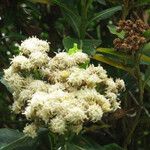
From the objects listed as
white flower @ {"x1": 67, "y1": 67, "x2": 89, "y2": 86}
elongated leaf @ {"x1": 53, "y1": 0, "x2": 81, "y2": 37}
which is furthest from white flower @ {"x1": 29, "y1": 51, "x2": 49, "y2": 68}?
elongated leaf @ {"x1": 53, "y1": 0, "x2": 81, "y2": 37}

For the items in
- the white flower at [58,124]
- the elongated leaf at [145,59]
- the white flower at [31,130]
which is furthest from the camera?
the elongated leaf at [145,59]

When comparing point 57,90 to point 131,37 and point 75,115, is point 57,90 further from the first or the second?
point 131,37

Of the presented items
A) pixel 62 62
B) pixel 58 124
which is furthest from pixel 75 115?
pixel 62 62

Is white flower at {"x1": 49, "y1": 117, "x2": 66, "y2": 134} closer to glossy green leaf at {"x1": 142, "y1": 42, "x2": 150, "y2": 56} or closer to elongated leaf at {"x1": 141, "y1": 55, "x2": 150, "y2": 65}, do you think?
glossy green leaf at {"x1": 142, "y1": 42, "x2": 150, "y2": 56}

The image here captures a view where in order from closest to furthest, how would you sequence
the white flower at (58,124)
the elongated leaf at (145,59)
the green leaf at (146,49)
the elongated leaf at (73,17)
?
1. the white flower at (58,124)
2. the green leaf at (146,49)
3. the elongated leaf at (145,59)
4. the elongated leaf at (73,17)

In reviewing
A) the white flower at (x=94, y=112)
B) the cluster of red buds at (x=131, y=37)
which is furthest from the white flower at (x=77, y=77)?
the cluster of red buds at (x=131, y=37)

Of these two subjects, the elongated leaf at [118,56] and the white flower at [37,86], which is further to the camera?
the elongated leaf at [118,56]

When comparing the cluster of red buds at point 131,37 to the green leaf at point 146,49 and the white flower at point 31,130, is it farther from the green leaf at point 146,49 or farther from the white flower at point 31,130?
the white flower at point 31,130
